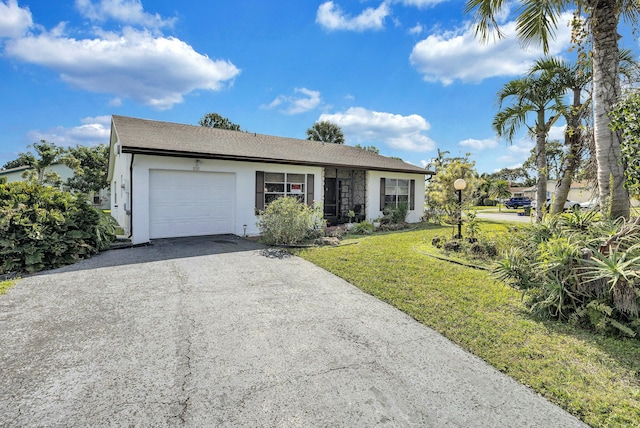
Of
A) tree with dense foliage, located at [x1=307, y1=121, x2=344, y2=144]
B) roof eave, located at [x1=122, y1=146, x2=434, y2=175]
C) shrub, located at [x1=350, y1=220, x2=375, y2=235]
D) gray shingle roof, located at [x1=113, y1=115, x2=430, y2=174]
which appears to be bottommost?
shrub, located at [x1=350, y1=220, x2=375, y2=235]

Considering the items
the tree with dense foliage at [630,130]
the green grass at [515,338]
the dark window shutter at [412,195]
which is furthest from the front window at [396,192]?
the tree with dense foliage at [630,130]

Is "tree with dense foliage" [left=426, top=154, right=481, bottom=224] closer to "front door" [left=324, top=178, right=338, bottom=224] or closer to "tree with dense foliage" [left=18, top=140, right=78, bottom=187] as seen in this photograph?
"front door" [left=324, top=178, right=338, bottom=224]

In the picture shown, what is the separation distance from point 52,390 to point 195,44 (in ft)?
42.4

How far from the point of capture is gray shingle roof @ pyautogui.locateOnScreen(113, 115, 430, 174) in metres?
9.13

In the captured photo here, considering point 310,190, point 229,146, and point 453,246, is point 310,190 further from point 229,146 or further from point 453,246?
point 453,246

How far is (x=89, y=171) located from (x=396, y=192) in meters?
26.2

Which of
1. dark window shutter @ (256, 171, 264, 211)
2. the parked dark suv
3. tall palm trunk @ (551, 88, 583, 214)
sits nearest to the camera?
tall palm trunk @ (551, 88, 583, 214)

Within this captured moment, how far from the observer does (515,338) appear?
338 cm

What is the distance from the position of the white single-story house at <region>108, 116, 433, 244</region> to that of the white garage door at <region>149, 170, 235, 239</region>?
0.09 ft

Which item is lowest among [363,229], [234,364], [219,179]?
[234,364]

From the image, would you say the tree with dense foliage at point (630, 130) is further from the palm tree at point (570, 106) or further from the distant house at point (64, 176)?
the distant house at point (64, 176)

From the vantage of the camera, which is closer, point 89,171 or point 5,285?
point 5,285

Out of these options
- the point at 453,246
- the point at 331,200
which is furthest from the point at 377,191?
the point at 453,246

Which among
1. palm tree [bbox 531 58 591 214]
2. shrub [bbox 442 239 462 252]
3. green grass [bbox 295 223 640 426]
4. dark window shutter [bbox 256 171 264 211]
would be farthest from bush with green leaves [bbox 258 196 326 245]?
palm tree [bbox 531 58 591 214]
